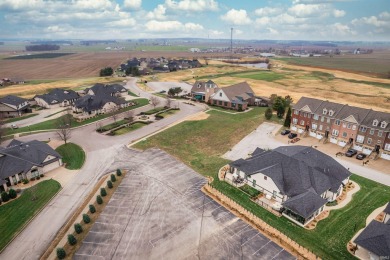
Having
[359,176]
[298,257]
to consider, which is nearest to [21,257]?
[298,257]

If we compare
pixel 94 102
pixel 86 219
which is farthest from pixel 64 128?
pixel 86 219

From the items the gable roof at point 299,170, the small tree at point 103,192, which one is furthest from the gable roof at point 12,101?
the gable roof at point 299,170

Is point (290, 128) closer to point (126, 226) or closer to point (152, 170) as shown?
point (152, 170)

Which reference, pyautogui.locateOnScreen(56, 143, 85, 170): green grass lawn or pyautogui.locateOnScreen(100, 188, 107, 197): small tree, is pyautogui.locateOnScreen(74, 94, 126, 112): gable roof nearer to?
pyautogui.locateOnScreen(56, 143, 85, 170): green grass lawn

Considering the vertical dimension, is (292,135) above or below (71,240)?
above

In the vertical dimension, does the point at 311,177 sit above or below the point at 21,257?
above

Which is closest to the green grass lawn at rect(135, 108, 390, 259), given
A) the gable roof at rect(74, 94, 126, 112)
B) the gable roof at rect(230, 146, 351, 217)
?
the gable roof at rect(230, 146, 351, 217)

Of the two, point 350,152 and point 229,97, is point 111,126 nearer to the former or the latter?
point 229,97
